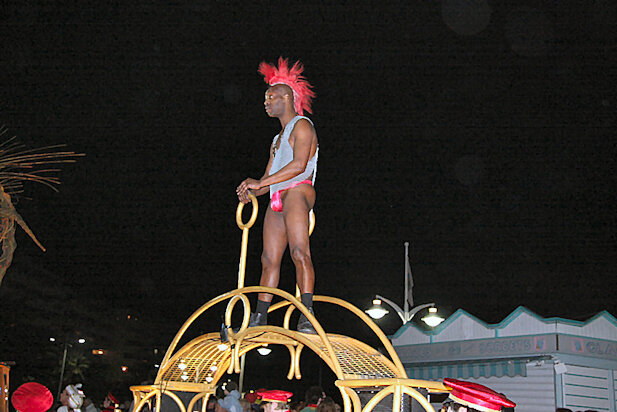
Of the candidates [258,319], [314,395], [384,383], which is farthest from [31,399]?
[384,383]

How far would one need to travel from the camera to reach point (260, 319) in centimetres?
453

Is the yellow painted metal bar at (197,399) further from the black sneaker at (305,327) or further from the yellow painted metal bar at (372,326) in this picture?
the black sneaker at (305,327)

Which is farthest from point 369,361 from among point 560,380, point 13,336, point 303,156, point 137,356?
point 137,356

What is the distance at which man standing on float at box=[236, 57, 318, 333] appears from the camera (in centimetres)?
438

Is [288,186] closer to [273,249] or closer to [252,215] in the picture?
[252,215]

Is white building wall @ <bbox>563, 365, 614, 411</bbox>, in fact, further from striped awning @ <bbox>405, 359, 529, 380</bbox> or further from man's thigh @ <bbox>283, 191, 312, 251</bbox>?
man's thigh @ <bbox>283, 191, 312, 251</bbox>

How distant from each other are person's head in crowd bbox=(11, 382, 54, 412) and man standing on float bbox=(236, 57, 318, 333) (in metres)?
4.15

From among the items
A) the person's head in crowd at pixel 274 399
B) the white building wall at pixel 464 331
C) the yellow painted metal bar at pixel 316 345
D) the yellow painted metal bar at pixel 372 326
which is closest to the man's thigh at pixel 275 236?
the yellow painted metal bar at pixel 372 326

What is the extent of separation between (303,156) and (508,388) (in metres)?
11.0

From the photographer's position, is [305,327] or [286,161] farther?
[286,161]

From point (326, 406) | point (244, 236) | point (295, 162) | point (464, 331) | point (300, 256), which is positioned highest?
point (295, 162)

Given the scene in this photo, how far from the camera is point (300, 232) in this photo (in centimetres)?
438

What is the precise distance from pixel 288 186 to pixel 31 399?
4812mm

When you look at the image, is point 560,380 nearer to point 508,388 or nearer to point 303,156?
point 508,388
